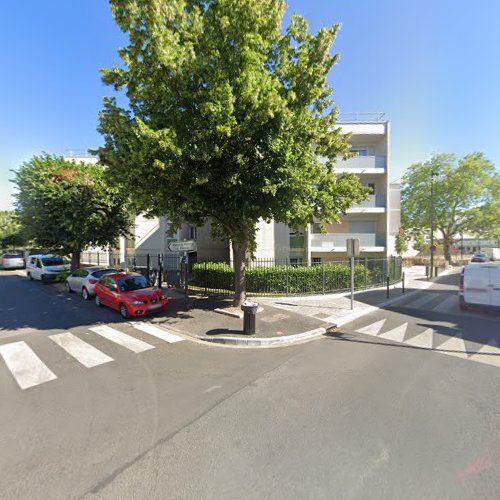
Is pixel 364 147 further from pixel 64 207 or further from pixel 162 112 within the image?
pixel 64 207

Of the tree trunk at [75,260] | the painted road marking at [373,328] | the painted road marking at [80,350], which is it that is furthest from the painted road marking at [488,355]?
the tree trunk at [75,260]

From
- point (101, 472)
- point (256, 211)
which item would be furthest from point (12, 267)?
point (101, 472)

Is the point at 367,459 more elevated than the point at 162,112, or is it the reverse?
the point at 162,112

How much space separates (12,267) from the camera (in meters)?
24.4

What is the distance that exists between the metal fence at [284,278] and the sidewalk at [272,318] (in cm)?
67

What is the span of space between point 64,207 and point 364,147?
20665 mm

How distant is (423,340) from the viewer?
6.43m

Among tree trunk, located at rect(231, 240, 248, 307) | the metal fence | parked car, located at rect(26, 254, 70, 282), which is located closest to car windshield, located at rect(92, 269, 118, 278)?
the metal fence

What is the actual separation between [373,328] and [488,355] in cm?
254

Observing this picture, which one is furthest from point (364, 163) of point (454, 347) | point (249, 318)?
point (249, 318)

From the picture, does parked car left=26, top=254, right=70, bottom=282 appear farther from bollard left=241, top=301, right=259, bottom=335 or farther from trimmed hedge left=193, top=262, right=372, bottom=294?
bollard left=241, top=301, right=259, bottom=335

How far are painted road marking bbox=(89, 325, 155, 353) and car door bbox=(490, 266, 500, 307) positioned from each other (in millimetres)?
10700

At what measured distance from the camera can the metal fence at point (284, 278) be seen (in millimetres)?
12031

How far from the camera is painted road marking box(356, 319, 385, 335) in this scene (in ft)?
23.5
